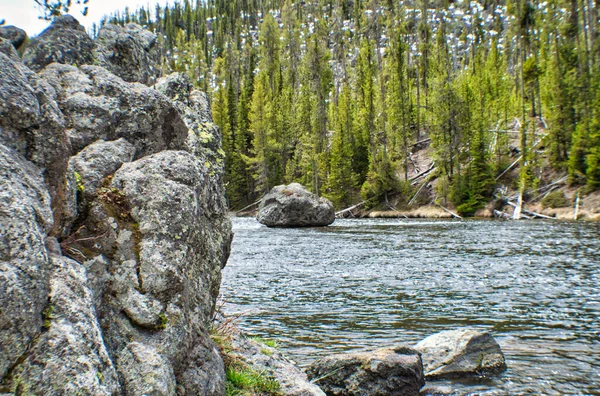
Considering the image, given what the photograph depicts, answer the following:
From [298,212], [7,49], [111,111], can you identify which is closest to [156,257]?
[111,111]

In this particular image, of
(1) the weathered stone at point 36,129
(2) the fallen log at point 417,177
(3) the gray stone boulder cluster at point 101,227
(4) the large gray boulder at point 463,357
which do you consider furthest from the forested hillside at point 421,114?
(1) the weathered stone at point 36,129

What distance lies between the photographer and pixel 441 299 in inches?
559

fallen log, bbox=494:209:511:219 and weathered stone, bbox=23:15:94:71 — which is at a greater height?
weathered stone, bbox=23:15:94:71

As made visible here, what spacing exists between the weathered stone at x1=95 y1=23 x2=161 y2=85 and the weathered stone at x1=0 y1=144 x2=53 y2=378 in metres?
4.35

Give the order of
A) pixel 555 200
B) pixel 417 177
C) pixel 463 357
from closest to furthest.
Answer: pixel 463 357 < pixel 555 200 < pixel 417 177

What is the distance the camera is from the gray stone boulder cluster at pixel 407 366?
7801 mm

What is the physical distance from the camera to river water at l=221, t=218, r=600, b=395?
9.39m

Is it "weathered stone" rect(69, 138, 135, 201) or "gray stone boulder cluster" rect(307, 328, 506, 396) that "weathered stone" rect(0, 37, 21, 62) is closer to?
"weathered stone" rect(69, 138, 135, 201)

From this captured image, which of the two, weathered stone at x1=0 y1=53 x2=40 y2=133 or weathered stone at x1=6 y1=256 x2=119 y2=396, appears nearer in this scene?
weathered stone at x1=6 y1=256 x2=119 y2=396

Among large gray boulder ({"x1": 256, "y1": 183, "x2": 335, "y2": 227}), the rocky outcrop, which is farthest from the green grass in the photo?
large gray boulder ({"x1": 256, "y1": 183, "x2": 335, "y2": 227})

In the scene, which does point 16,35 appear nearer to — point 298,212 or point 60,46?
point 60,46

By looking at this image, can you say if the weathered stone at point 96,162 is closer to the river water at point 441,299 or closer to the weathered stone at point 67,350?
the weathered stone at point 67,350

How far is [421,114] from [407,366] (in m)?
68.4

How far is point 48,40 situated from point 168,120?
2078 mm
